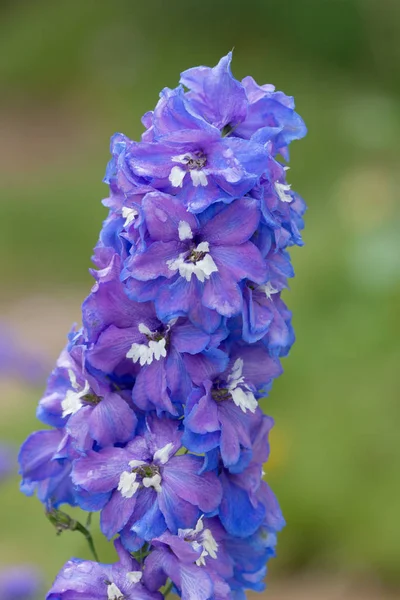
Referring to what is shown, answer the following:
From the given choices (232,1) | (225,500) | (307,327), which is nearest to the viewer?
(225,500)

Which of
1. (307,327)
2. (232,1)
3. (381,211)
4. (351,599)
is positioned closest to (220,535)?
(351,599)

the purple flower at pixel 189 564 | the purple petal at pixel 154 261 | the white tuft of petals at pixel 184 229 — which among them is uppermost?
the white tuft of petals at pixel 184 229

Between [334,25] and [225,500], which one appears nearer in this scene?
[225,500]

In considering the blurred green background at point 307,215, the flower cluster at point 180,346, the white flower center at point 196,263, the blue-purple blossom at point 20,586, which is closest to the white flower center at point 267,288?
the flower cluster at point 180,346

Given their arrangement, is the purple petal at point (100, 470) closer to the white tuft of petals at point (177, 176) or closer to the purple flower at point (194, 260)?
the purple flower at point (194, 260)

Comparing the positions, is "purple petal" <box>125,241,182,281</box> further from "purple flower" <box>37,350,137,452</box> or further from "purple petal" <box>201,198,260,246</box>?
"purple flower" <box>37,350,137,452</box>

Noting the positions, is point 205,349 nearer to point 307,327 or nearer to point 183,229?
point 183,229

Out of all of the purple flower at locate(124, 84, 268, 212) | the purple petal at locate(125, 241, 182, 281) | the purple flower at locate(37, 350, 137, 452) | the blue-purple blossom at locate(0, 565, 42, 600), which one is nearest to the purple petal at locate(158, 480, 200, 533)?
the purple flower at locate(37, 350, 137, 452)
